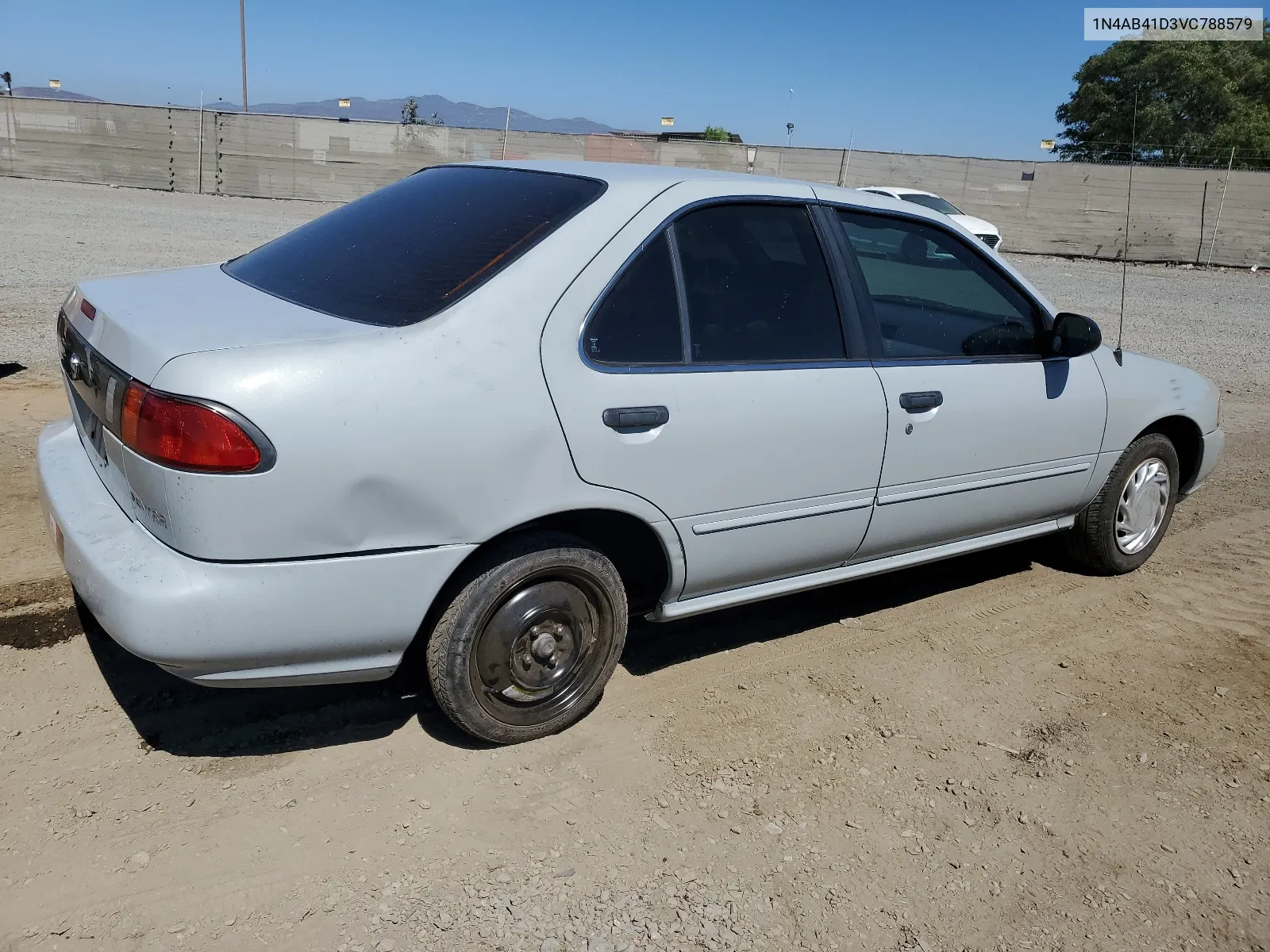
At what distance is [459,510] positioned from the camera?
283cm

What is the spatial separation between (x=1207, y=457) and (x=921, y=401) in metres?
2.31

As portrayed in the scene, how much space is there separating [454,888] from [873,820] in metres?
1.23

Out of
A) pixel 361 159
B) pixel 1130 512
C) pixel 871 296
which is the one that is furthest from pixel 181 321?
pixel 361 159

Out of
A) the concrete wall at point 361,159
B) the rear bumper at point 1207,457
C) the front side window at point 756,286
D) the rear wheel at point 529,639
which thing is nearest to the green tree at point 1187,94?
the concrete wall at point 361,159

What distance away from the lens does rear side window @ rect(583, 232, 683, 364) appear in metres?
3.08

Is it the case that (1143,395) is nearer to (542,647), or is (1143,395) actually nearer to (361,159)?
(542,647)

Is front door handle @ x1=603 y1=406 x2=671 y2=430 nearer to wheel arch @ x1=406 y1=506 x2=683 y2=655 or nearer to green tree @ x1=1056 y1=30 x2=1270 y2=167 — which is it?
wheel arch @ x1=406 y1=506 x2=683 y2=655

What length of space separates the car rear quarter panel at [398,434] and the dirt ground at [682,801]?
78 cm

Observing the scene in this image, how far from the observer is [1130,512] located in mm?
4941

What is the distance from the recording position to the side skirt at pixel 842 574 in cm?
350

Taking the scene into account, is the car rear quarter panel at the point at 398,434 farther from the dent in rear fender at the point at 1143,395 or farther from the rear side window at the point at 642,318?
the dent in rear fender at the point at 1143,395

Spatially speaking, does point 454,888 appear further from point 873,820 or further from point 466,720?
point 873,820

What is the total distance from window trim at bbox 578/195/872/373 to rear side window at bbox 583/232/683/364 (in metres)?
0.01

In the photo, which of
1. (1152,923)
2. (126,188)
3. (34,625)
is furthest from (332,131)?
(1152,923)
